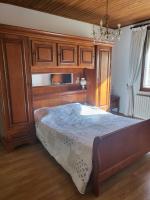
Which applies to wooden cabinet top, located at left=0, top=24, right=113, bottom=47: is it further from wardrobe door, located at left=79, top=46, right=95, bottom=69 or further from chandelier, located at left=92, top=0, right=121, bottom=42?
chandelier, located at left=92, top=0, right=121, bottom=42

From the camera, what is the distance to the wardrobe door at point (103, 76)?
3674 millimetres

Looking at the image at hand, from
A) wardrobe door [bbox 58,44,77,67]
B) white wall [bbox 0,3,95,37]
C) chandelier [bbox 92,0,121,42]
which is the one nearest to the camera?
chandelier [bbox 92,0,121,42]

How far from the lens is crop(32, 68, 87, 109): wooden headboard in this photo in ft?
10.6

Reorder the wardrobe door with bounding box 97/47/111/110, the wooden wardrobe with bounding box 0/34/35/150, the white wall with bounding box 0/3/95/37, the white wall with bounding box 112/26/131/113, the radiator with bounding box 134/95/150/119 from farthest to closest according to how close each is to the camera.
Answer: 1. the white wall with bounding box 112/26/131/113
2. the radiator with bounding box 134/95/150/119
3. the wardrobe door with bounding box 97/47/111/110
4. the white wall with bounding box 0/3/95/37
5. the wooden wardrobe with bounding box 0/34/35/150

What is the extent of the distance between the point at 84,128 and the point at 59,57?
1.57 metres

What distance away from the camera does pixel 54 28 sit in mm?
3449

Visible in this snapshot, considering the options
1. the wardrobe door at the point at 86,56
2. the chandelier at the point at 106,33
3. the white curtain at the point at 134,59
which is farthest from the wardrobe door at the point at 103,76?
the white curtain at the point at 134,59

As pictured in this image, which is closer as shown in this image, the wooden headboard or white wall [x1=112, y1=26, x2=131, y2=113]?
the wooden headboard

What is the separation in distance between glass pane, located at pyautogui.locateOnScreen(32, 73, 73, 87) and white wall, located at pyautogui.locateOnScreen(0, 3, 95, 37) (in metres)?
1.02

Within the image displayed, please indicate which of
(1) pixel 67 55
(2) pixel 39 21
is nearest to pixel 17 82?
(1) pixel 67 55

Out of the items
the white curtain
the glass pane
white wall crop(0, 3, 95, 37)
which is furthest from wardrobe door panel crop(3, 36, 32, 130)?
the white curtain

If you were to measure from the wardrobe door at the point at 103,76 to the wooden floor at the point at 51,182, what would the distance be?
68.9 inches

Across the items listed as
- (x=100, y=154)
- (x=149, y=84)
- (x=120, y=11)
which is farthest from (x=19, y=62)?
(x=149, y=84)

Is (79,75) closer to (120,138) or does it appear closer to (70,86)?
(70,86)
